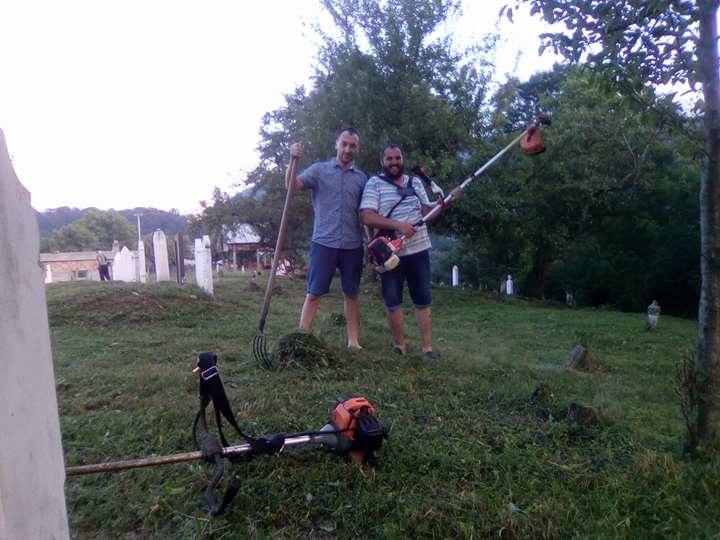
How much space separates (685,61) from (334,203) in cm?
284

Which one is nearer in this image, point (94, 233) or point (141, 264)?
point (141, 264)

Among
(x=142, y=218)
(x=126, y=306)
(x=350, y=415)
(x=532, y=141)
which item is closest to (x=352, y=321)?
(x=532, y=141)

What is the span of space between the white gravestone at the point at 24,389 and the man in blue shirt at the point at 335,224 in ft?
11.1

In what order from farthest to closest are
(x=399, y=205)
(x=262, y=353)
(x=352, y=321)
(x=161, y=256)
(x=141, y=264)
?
(x=141, y=264) < (x=161, y=256) < (x=352, y=321) < (x=399, y=205) < (x=262, y=353)

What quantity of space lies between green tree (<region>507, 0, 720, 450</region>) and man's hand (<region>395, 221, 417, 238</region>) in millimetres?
2066

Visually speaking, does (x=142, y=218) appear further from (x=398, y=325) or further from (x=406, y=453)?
(x=406, y=453)

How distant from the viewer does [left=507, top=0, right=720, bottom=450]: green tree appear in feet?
8.71

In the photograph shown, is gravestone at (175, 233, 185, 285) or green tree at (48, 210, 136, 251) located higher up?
green tree at (48, 210, 136, 251)

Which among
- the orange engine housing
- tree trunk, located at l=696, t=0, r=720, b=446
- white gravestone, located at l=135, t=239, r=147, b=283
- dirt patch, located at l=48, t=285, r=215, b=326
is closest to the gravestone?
white gravestone, located at l=135, t=239, r=147, b=283

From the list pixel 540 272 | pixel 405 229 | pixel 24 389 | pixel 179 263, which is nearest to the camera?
pixel 24 389

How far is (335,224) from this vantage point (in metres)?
4.95

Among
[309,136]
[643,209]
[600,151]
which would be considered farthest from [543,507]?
[643,209]

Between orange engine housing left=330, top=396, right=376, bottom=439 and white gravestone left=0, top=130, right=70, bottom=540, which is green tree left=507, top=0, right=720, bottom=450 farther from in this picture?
white gravestone left=0, top=130, right=70, bottom=540

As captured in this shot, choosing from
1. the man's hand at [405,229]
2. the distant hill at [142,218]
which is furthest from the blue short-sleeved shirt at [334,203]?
the distant hill at [142,218]
